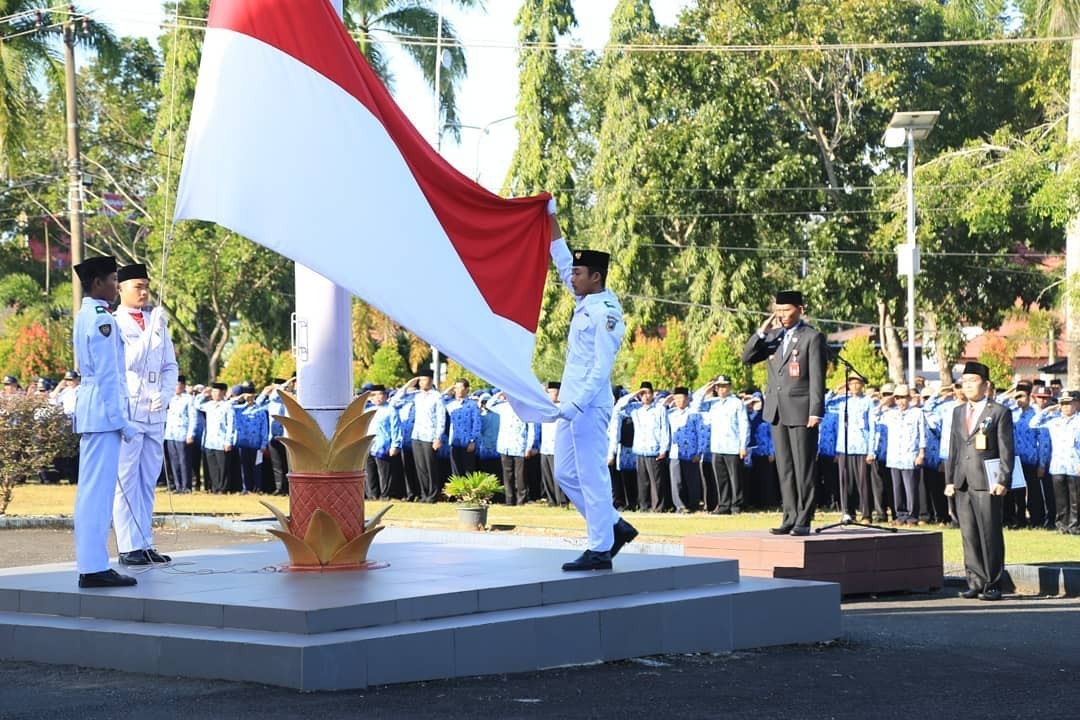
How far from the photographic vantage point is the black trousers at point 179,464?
2500 cm

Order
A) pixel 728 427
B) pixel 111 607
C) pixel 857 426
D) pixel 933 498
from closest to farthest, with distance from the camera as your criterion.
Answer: pixel 111 607 → pixel 933 498 → pixel 857 426 → pixel 728 427

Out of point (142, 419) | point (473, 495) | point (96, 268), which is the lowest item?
point (473, 495)

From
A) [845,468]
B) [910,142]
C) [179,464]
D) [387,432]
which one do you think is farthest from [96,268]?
[910,142]

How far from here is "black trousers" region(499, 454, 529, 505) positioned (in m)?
22.5

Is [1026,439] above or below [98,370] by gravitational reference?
below

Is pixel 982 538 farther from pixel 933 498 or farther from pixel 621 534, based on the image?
pixel 933 498

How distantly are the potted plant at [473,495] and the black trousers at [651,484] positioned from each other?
4.13m

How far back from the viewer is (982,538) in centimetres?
1278

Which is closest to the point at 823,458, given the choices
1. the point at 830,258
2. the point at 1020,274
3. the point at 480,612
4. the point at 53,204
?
the point at 480,612

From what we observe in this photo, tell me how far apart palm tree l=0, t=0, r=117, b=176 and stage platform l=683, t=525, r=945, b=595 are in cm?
2254

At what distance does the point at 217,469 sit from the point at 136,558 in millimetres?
14072

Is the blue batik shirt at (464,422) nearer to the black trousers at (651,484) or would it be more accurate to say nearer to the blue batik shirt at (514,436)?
the blue batik shirt at (514,436)

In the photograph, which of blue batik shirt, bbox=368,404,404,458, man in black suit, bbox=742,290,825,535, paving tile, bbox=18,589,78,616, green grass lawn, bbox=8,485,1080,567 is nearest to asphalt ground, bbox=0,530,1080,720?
paving tile, bbox=18,589,78,616

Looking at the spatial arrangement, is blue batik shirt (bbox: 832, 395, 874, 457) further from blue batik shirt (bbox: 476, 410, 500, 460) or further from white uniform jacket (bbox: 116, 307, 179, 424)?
white uniform jacket (bbox: 116, 307, 179, 424)
